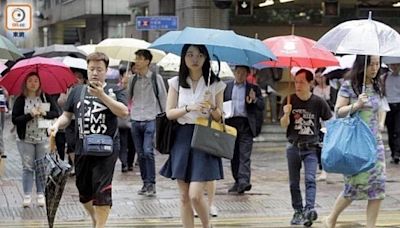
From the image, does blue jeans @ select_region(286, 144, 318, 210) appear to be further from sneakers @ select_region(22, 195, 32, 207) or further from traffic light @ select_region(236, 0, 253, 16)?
traffic light @ select_region(236, 0, 253, 16)

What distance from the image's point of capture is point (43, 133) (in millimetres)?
9758

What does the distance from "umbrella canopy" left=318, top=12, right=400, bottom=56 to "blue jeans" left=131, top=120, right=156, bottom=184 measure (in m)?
3.52

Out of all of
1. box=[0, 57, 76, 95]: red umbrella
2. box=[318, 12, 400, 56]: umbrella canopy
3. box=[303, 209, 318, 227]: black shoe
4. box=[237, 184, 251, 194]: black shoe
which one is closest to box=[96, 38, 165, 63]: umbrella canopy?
box=[0, 57, 76, 95]: red umbrella

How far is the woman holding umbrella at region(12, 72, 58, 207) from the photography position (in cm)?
964

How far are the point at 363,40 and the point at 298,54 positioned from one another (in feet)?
5.15

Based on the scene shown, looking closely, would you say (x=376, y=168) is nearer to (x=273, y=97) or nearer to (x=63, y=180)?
(x=63, y=180)

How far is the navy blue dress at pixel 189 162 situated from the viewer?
705cm

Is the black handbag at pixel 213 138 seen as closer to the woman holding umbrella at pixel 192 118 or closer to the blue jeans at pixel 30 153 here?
the woman holding umbrella at pixel 192 118

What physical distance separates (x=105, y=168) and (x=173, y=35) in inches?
53.5

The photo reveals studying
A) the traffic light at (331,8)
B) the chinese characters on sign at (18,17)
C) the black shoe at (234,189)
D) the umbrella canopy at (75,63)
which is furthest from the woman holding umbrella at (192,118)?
the traffic light at (331,8)

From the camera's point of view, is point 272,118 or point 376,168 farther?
point 272,118

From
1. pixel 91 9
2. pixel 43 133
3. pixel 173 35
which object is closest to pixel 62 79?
pixel 43 133

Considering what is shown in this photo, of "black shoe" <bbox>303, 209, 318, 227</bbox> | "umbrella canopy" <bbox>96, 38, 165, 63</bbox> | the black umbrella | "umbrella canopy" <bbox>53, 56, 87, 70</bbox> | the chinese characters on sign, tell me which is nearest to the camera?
the black umbrella

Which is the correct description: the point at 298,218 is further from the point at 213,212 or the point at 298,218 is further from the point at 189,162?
the point at 189,162
